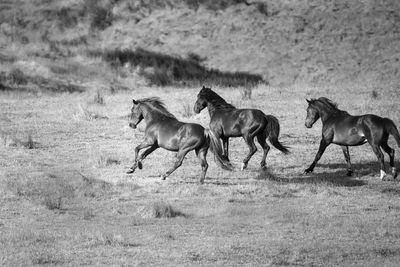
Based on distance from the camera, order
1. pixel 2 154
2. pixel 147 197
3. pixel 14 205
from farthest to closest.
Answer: pixel 2 154, pixel 147 197, pixel 14 205

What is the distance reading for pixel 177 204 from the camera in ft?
50.3

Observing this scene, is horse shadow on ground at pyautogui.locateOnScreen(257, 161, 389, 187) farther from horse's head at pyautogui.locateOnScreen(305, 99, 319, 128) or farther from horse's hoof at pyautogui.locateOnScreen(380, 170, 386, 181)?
horse's head at pyautogui.locateOnScreen(305, 99, 319, 128)

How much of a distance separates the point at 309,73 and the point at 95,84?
345 inches

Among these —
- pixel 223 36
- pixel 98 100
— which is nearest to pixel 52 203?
pixel 98 100

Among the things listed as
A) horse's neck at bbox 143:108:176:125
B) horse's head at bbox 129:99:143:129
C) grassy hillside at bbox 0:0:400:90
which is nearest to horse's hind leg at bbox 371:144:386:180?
horse's neck at bbox 143:108:176:125

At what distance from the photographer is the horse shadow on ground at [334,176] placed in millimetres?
17328

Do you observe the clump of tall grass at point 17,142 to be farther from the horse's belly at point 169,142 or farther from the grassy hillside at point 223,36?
the grassy hillside at point 223,36

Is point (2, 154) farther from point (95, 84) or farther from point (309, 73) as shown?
point (309, 73)

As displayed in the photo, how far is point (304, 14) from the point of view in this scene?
39.1 m

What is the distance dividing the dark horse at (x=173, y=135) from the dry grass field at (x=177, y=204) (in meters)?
0.57

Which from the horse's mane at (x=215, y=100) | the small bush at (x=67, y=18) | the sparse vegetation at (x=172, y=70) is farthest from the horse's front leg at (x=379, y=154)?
the small bush at (x=67, y=18)

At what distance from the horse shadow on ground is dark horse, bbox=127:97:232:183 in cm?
134

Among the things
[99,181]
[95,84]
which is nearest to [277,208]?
[99,181]

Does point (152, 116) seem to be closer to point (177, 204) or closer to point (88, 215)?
point (177, 204)
